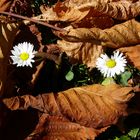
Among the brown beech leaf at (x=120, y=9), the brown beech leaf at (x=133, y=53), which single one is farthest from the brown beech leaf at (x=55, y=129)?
the brown beech leaf at (x=120, y=9)

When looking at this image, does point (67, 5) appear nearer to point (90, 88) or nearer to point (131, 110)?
point (90, 88)

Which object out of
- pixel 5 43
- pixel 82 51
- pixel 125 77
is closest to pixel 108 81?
pixel 125 77

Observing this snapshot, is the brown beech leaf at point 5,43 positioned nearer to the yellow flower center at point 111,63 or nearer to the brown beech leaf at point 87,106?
the brown beech leaf at point 87,106

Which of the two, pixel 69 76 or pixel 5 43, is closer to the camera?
pixel 5 43

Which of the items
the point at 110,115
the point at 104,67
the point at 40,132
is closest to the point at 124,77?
the point at 104,67

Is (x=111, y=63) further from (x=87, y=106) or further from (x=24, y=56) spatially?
(x=24, y=56)

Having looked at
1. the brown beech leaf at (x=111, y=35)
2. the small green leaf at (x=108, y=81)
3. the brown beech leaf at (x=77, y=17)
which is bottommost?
the small green leaf at (x=108, y=81)
